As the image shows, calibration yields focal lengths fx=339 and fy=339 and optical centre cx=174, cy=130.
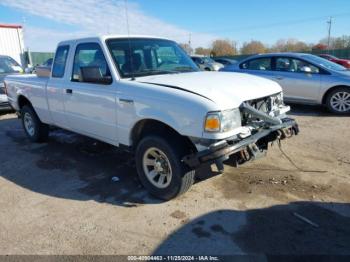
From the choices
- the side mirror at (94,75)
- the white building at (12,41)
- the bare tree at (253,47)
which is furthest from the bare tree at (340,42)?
the side mirror at (94,75)

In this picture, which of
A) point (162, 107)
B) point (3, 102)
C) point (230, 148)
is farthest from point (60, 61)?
point (3, 102)

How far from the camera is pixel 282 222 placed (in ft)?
12.0

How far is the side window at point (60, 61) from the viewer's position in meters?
5.59

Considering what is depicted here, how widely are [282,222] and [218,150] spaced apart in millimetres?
1069

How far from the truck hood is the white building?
15.9 m

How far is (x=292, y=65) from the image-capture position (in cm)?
950

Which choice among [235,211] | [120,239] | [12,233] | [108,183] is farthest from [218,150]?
[12,233]

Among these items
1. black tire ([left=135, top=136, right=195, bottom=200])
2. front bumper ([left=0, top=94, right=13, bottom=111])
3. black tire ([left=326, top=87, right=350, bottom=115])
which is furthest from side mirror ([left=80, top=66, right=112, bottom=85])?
front bumper ([left=0, top=94, right=13, bottom=111])

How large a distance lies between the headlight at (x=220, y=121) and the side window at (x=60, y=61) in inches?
123

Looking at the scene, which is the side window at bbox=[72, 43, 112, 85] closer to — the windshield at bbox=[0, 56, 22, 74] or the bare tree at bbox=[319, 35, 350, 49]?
the windshield at bbox=[0, 56, 22, 74]

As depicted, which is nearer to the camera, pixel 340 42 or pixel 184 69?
pixel 184 69

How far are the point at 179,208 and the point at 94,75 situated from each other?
2.06 meters

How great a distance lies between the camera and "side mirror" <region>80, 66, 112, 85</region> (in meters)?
4.46

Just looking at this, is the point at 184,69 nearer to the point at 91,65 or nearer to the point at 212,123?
the point at 91,65
